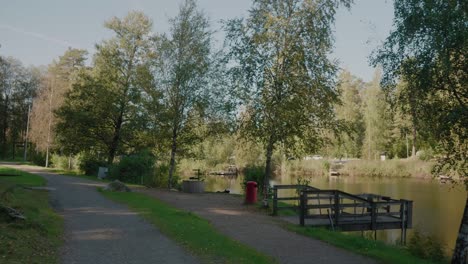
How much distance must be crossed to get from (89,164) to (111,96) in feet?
24.6

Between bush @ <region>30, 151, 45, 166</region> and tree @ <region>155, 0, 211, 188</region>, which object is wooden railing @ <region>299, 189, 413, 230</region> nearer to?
tree @ <region>155, 0, 211, 188</region>

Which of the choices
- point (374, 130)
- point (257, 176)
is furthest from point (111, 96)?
point (374, 130)

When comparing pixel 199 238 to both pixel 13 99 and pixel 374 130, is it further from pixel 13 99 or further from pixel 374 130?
pixel 13 99

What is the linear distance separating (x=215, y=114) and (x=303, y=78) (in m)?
10.0

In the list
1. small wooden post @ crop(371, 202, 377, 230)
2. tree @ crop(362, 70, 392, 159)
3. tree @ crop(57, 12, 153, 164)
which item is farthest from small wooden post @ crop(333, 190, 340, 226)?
tree @ crop(362, 70, 392, 159)

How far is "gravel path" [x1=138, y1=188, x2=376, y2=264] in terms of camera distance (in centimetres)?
1027

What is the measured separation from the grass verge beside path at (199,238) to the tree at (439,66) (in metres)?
6.24

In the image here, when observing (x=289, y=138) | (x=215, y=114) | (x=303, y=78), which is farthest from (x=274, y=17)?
(x=215, y=114)

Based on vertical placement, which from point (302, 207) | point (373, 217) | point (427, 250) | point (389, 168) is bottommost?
point (427, 250)

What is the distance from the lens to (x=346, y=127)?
62.1 ft

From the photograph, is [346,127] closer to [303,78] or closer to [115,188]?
[303,78]

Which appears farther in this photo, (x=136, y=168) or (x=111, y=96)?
(x=111, y=96)

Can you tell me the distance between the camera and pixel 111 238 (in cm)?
1082

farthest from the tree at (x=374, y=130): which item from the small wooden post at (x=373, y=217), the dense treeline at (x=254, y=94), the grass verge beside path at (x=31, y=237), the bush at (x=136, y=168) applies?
the grass verge beside path at (x=31, y=237)
